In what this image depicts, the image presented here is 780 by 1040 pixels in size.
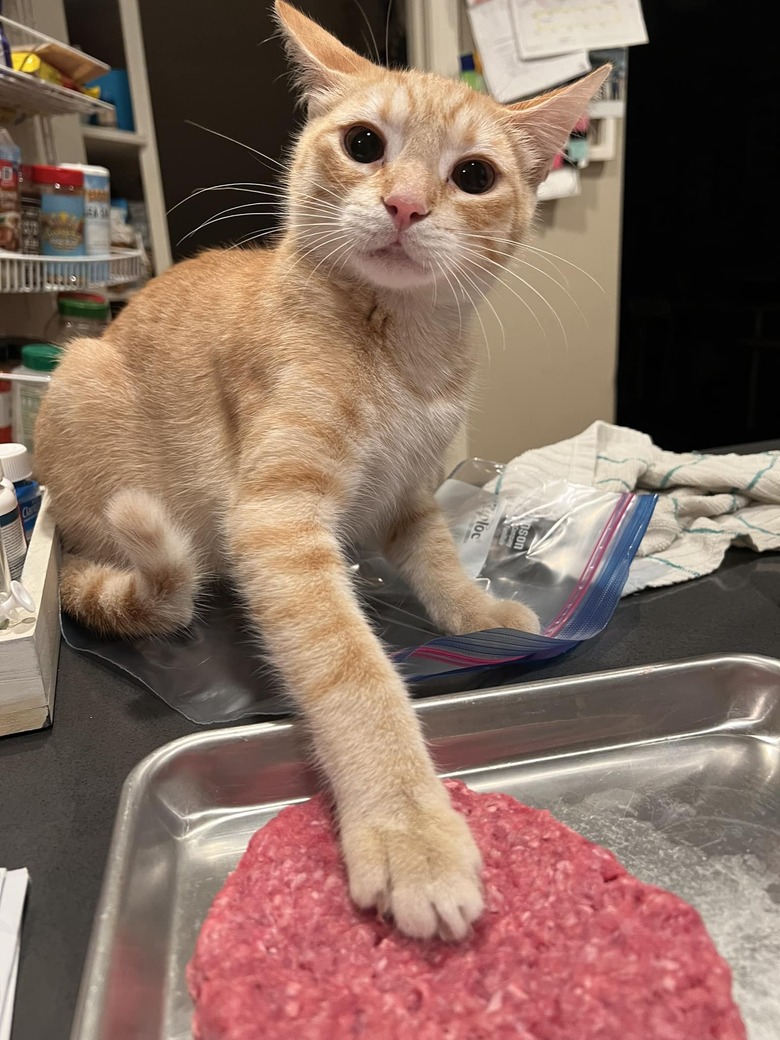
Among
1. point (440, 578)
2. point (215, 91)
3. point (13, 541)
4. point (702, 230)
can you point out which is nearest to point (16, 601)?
point (13, 541)

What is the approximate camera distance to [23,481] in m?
0.99

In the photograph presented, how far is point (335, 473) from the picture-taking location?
0.78 meters

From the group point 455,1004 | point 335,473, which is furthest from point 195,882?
point 335,473

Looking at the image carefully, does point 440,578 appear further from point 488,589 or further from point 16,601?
point 16,601

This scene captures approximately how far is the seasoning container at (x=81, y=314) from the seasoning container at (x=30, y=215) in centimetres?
13

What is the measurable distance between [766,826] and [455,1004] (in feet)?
1.08

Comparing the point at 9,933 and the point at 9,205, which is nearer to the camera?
the point at 9,933

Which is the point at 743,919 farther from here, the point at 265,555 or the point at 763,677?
the point at 265,555

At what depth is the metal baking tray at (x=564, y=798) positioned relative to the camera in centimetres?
50

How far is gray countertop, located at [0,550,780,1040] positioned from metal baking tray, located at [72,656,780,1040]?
0.04 meters

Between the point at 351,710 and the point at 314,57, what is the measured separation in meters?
0.73

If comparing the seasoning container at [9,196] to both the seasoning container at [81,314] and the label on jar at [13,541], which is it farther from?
the label on jar at [13,541]

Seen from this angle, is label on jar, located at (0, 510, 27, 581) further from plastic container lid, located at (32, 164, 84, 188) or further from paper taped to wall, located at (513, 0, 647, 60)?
paper taped to wall, located at (513, 0, 647, 60)

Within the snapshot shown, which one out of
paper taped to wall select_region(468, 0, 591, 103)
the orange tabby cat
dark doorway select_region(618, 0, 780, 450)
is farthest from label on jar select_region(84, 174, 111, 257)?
dark doorway select_region(618, 0, 780, 450)
